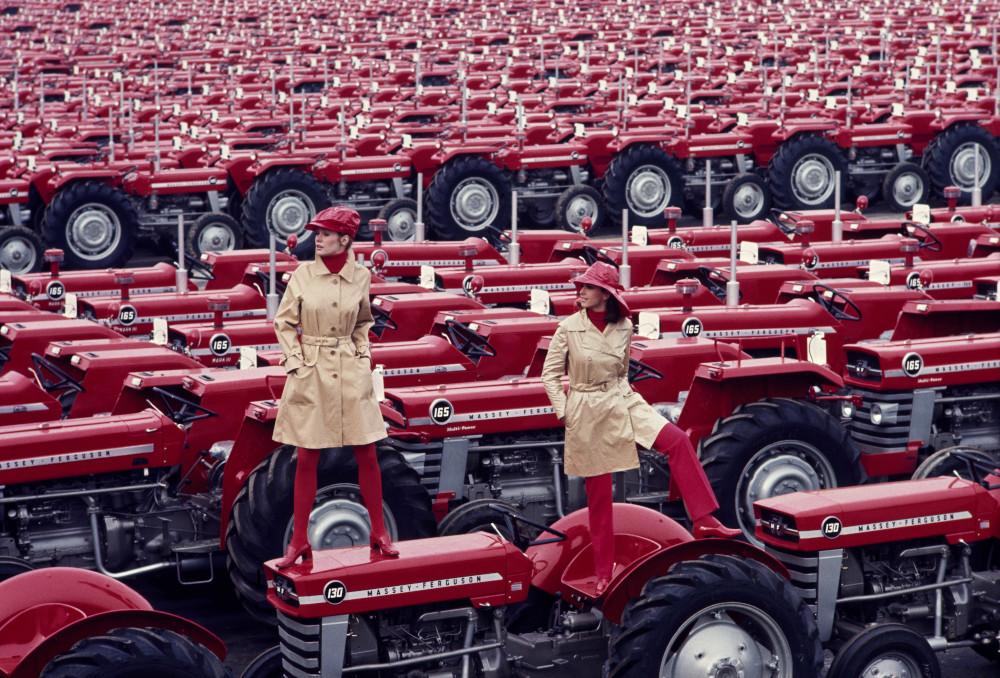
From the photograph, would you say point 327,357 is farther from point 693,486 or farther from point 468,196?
point 468,196

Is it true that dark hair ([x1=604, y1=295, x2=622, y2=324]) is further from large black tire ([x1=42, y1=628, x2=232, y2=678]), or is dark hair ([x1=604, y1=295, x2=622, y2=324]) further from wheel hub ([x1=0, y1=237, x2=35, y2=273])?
wheel hub ([x1=0, y1=237, x2=35, y2=273])

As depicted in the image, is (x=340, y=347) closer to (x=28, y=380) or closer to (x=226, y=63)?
(x=28, y=380)

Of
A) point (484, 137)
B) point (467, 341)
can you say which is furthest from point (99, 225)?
point (467, 341)

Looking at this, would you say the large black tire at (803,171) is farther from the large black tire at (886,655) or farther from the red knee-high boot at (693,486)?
the red knee-high boot at (693,486)

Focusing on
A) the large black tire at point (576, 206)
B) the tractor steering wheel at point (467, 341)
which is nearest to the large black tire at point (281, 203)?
the large black tire at point (576, 206)

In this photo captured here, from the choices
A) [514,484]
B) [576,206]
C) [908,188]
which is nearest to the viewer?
[514,484]

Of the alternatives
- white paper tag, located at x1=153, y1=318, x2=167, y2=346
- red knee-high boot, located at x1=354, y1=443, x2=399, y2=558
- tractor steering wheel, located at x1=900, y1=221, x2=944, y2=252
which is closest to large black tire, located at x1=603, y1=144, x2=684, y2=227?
tractor steering wheel, located at x1=900, y1=221, x2=944, y2=252

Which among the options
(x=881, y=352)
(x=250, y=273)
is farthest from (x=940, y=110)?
(x=881, y=352)

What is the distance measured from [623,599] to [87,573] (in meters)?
1.86

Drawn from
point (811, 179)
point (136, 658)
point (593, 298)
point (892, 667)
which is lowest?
point (892, 667)

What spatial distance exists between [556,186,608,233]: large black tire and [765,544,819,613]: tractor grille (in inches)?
533

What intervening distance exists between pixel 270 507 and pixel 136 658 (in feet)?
7.90

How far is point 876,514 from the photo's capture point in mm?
7141

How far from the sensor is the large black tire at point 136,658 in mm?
5660
